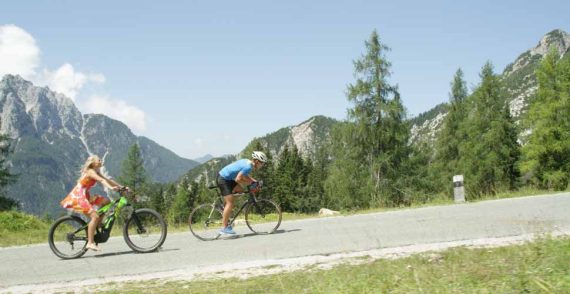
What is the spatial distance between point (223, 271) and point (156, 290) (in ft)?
3.94

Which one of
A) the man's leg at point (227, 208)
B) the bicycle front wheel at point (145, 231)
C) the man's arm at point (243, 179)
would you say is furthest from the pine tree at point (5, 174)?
the man's arm at point (243, 179)

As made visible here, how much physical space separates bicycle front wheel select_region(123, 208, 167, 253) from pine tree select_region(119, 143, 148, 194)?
48943mm

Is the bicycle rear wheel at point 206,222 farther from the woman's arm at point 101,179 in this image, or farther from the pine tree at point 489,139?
the pine tree at point 489,139

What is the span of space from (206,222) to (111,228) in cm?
231

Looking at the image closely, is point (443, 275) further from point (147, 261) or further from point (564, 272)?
point (147, 261)

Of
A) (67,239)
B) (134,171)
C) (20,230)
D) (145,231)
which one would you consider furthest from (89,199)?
(134,171)

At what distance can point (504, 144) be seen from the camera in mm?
40531

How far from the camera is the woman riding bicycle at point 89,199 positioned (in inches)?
349

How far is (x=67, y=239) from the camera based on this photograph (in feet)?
29.3

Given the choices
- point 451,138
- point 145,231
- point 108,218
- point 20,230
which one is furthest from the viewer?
point 451,138

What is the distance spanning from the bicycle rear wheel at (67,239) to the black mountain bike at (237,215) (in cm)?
243

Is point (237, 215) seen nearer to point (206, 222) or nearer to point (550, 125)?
point (206, 222)

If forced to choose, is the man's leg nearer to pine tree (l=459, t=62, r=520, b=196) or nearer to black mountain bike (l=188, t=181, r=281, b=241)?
black mountain bike (l=188, t=181, r=281, b=241)

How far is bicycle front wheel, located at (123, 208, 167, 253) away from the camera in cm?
907
